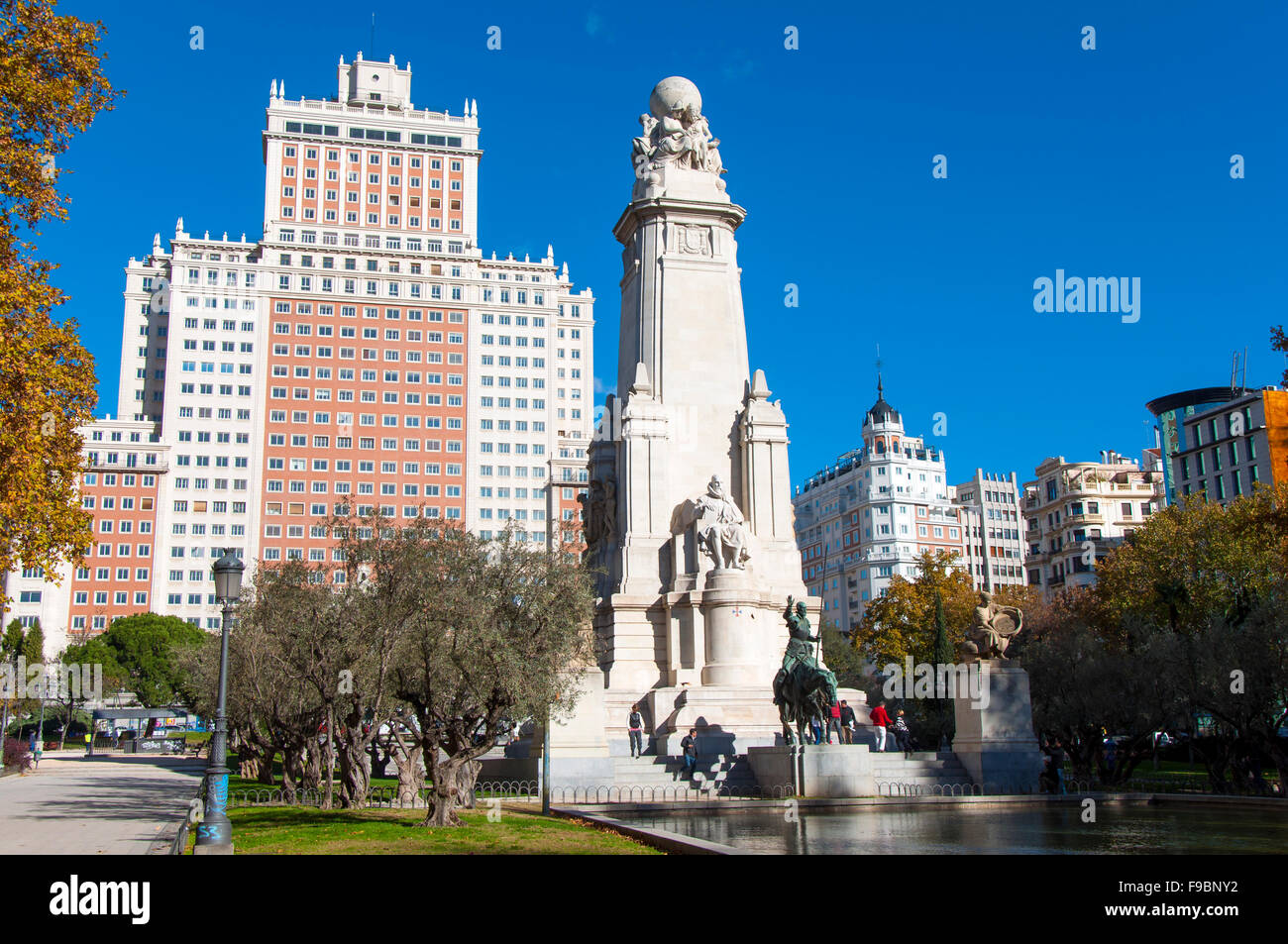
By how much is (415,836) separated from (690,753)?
10950mm

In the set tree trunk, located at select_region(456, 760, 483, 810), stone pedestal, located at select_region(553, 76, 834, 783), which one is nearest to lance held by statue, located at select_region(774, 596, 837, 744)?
stone pedestal, located at select_region(553, 76, 834, 783)

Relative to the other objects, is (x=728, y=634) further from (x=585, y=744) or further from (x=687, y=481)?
(x=585, y=744)

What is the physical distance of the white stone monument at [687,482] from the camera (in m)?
32.4

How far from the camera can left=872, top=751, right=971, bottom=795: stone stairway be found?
26047 millimetres

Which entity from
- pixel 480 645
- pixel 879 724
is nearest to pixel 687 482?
pixel 879 724

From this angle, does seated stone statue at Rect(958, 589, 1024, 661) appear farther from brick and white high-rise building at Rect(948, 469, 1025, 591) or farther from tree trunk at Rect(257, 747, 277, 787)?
brick and white high-rise building at Rect(948, 469, 1025, 591)

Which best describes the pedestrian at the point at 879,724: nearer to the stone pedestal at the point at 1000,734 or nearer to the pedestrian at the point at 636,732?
the stone pedestal at the point at 1000,734

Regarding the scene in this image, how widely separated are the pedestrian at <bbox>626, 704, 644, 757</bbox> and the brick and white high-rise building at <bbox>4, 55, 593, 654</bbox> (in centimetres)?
8799

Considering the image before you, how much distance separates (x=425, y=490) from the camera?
402ft

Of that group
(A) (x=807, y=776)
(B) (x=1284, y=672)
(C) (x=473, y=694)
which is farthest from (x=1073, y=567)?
(C) (x=473, y=694)

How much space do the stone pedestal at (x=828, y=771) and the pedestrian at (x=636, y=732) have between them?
18.1 ft

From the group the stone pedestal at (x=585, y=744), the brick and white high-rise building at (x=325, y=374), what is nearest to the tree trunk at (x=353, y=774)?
the stone pedestal at (x=585, y=744)
